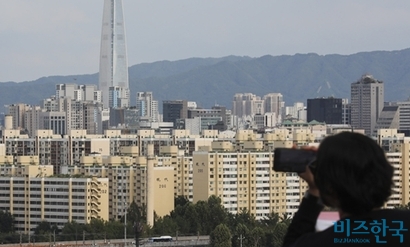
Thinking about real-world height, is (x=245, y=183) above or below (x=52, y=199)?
above

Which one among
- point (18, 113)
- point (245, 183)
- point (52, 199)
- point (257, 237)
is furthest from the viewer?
point (18, 113)

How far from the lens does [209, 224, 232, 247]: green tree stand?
2967cm

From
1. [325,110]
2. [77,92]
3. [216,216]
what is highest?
[77,92]

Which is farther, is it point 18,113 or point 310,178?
point 18,113

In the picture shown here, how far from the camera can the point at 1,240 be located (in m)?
32.5

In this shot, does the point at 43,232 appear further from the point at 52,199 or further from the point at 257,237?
the point at 257,237

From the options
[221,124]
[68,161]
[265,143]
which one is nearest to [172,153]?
[265,143]

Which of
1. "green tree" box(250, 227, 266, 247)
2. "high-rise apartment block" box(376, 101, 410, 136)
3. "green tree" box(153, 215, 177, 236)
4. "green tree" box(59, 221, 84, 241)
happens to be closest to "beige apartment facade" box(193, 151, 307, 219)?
"green tree" box(153, 215, 177, 236)

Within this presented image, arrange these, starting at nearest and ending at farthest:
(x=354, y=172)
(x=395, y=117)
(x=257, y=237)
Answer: (x=354, y=172) → (x=257, y=237) → (x=395, y=117)

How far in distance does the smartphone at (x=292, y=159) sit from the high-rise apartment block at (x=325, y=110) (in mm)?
95118

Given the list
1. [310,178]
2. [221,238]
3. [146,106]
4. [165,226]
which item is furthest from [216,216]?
[146,106]

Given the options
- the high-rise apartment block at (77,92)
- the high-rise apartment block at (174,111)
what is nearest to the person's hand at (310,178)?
the high-rise apartment block at (174,111)

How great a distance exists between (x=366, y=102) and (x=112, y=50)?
117 ft

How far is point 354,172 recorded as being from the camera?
2.29 meters
